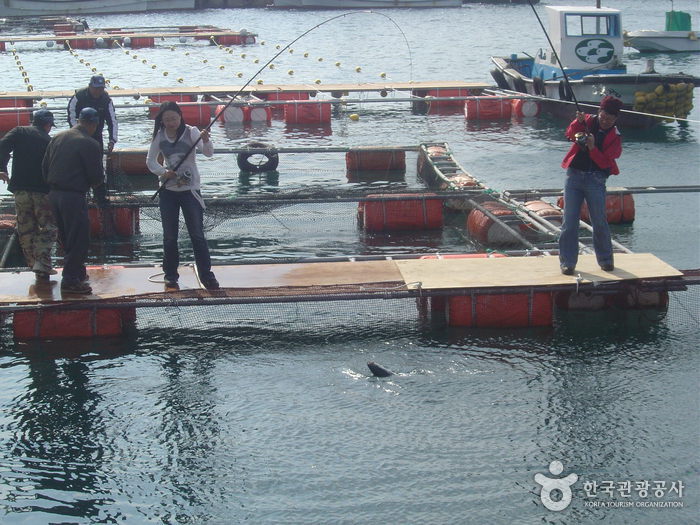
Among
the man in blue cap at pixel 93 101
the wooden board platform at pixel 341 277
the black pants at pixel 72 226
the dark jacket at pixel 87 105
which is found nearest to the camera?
the black pants at pixel 72 226

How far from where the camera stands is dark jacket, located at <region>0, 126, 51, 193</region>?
31.1 feet

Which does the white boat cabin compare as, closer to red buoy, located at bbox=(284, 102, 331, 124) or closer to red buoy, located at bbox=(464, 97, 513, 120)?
red buoy, located at bbox=(464, 97, 513, 120)

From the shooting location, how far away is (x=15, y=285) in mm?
9602

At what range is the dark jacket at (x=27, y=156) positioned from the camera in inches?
373

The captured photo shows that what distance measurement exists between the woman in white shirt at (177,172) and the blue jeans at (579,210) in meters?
3.67

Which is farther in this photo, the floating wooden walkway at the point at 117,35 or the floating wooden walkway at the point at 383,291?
the floating wooden walkway at the point at 117,35

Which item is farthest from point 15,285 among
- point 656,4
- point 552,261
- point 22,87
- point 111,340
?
point 656,4

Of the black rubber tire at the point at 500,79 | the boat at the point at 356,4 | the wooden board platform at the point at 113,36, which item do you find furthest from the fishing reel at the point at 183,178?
the boat at the point at 356,4

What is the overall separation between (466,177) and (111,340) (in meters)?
7.69

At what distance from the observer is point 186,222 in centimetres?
934

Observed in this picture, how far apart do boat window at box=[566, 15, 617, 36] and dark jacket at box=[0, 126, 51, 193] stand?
19473mm

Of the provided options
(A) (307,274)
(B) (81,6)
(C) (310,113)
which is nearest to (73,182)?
(A) (307,274)

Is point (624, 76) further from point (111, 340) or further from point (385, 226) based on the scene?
point (111, 340)

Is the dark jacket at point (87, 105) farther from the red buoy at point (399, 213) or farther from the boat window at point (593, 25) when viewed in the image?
the boat window at point (593, 25)
